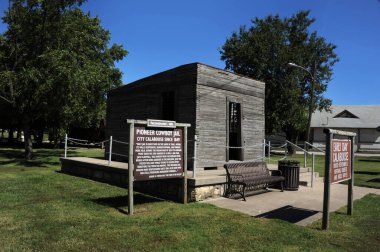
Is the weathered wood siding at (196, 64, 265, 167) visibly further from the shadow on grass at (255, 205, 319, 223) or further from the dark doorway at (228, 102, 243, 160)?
the shadow on grass at (255, 205, 319, 223)

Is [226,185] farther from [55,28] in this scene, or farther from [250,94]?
[55,28]

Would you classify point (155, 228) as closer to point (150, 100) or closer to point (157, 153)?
point (157, 153)

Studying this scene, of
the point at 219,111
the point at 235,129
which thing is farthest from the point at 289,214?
the point at 235,129

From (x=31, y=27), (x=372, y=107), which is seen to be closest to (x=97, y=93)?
(x=31, y=27)

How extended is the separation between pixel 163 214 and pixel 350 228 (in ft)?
12.3

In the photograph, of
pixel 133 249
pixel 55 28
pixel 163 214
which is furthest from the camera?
pixel 55 28

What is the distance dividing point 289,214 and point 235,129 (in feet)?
24.0

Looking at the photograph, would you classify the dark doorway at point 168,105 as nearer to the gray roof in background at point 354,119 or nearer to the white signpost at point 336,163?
the white signpost at point 336,163

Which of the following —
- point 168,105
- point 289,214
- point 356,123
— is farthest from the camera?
point 356,123

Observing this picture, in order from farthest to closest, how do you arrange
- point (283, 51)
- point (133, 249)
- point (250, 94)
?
1. point (283, 51)
2. point (250, 94)
3. point (133, 249)

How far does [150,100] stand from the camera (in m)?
14.4

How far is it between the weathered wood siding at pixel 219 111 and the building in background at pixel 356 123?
3971 centimetres

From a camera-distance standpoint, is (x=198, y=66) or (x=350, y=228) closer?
(x=350, y=228)

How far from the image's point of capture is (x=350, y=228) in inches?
276
